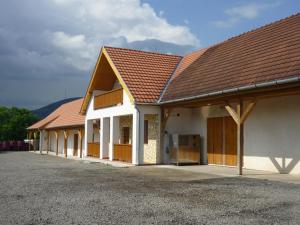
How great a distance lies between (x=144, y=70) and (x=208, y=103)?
5674 mm

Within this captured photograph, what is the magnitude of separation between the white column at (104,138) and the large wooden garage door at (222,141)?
6.94 meters

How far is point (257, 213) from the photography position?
22.2 ft

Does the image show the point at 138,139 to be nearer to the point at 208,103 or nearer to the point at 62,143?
the point at 208,103

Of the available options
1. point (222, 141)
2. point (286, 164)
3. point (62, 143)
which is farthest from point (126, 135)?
point (62, 143)

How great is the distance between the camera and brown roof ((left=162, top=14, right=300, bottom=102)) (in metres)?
12.5

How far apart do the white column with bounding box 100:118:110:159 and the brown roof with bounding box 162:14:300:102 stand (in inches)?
200

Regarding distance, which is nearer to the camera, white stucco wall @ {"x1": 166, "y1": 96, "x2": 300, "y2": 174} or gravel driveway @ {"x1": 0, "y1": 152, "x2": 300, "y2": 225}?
gravel driveway @ {"x1": 0, "y1": 152, "x2": 300, "y2": 225}

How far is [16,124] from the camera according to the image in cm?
5203

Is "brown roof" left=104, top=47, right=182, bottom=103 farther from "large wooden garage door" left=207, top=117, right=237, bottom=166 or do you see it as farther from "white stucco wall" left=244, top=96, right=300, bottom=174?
"white stucco wall" left=244, top=96, right=300, bottom=174

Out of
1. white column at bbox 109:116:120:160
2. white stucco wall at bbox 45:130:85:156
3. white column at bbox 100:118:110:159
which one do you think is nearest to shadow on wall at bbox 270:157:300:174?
white column at bbox 109:116:120:160

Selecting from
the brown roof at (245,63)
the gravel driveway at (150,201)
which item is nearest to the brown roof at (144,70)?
the brown roof at (245,63)

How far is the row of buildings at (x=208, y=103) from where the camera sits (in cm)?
1308

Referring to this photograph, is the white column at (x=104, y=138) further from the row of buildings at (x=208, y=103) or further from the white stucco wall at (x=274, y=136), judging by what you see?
the white stucco wall at (x=274, y=136)

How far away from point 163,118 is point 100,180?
22.7ft
